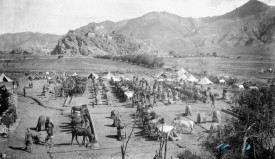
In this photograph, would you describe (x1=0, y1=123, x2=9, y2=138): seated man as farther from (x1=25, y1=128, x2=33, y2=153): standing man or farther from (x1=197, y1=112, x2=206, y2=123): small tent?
(x1=197, y1=112, x2=206, y2=123): small tent

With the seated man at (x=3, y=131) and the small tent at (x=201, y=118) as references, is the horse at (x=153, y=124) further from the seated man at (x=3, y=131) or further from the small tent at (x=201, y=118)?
the seated man at (x=3, y=131)

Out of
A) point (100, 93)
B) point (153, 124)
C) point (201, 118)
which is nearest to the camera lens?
point (153, 124)

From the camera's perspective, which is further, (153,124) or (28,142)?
(153,124)

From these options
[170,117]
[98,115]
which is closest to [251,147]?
[170,117]

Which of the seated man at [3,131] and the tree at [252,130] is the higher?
the tree at [252,130]

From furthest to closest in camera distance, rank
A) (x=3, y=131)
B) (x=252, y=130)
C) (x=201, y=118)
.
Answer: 1. (x=201, y=118)
2. (x=3, y=131)
3. (x=252, y=130)

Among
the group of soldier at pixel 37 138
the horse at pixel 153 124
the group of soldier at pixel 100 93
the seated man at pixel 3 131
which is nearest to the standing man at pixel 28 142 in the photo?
the group of soldier at pixel 37 138

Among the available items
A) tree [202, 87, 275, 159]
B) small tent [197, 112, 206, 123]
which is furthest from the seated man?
small tent [197, 112, 206, 123]

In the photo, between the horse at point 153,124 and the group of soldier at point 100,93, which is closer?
the horse at point 153,124

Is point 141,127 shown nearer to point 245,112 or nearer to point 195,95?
point 245,112

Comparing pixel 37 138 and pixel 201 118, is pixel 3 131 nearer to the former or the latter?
pixel 37 138

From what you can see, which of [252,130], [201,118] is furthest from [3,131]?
[252,130]

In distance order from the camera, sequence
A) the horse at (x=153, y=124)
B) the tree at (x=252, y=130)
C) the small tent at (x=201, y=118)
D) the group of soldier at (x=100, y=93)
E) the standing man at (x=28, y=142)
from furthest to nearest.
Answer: the group of soldier at (x=100, y=93)
the small tent at (x=201, y=118)
the horse at (x=153, y=124)
the standing man at (x=28, y=142)
the tree at (x=252, y=130)
